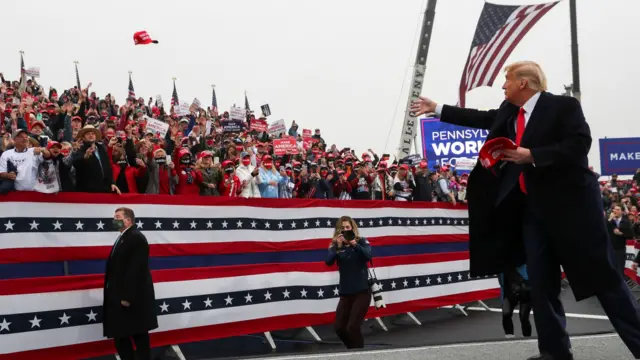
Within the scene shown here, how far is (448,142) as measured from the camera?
2531 centimetres

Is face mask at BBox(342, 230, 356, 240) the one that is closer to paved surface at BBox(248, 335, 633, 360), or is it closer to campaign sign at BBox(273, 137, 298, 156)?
paved surface at BBox(248, 335, 633, 360)

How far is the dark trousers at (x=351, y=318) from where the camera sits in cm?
995

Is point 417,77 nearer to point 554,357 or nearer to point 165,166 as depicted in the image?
point 165,166

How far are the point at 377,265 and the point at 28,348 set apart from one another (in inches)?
244

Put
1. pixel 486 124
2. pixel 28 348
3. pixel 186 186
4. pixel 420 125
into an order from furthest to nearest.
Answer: pixel 420 125
pixel 186 186
pixel 28 348
pixel 486 124

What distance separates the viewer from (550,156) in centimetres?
441

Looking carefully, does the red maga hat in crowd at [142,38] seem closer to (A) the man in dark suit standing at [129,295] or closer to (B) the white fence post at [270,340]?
(B) the white fence post at [270,340]

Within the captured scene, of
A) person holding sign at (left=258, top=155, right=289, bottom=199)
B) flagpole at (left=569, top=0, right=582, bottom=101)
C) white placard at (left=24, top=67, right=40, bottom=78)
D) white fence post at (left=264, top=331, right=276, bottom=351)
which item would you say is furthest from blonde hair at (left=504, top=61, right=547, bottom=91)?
white placard at (left=24, top=67, right=40, bottom=78)

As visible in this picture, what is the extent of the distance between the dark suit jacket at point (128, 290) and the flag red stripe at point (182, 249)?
46 cm

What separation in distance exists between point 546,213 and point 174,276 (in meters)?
5.75

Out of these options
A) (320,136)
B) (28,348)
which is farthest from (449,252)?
(320,136)

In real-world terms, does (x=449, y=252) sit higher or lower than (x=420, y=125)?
lower

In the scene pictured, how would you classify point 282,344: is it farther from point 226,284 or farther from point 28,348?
point 28,348

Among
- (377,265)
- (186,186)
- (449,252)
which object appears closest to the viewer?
(186,186)
